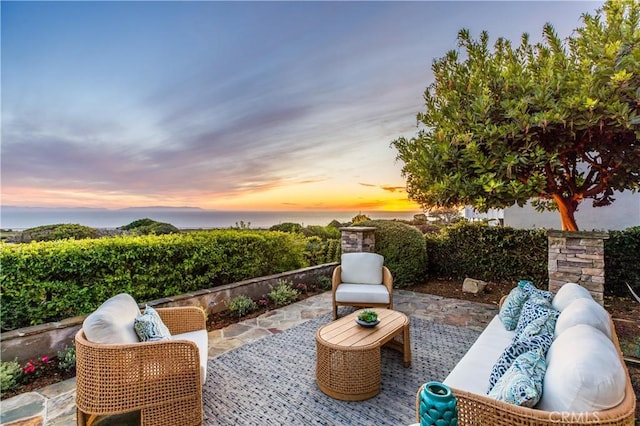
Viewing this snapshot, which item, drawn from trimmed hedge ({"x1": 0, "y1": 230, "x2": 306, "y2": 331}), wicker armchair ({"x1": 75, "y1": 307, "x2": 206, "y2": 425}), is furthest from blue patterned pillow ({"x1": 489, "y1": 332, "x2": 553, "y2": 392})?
trimmed hedge ({"x1": 0, "y1": 230, "x2": 306, "y2": 331})

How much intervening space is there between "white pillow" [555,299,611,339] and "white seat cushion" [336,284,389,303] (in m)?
2.43

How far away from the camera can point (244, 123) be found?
241 inches

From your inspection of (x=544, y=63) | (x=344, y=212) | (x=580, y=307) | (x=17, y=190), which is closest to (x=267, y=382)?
(x=580, y=307)

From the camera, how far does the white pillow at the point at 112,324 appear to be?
211 cm

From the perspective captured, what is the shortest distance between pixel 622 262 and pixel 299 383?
19.4 feet

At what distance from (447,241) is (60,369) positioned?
6.82m

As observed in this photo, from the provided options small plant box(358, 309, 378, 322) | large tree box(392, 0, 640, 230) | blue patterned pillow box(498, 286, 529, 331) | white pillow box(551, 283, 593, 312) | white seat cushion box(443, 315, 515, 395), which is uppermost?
large tree box(392, 0, 640, 230)

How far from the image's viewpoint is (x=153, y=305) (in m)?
3.98

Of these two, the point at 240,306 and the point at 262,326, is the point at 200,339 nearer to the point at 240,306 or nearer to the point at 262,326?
the point at 262,326

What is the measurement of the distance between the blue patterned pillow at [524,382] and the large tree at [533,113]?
7.69 feet

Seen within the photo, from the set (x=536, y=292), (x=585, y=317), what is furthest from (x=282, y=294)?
(x=585, y=317)

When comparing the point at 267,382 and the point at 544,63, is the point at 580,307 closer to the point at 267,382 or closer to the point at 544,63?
the point at 267,382

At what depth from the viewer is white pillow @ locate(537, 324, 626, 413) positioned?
48.5 inches

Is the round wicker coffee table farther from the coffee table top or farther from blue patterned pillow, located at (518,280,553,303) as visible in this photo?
blue patterned pillow, located at (518,280,553,303)
